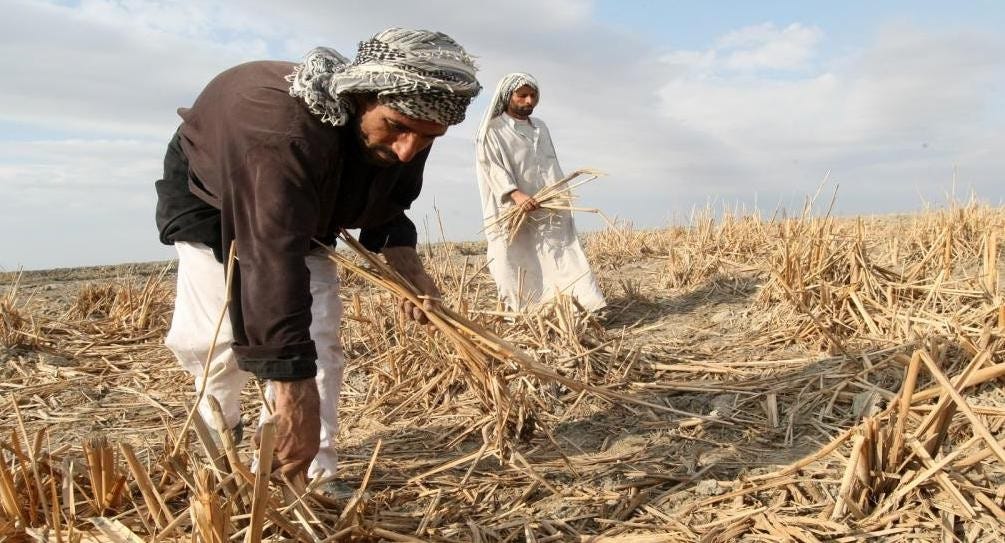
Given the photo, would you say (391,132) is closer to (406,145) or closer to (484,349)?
(406,145)

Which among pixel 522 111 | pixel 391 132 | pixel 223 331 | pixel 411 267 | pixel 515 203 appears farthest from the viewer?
pixel 522 111

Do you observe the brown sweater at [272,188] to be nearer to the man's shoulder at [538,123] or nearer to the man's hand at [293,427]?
the man's hand at [293,427]

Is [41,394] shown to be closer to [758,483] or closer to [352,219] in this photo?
[352,219]

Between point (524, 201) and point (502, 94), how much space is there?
805 mm

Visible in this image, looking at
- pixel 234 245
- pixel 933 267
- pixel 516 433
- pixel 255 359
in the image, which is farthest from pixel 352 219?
pixel 933 267

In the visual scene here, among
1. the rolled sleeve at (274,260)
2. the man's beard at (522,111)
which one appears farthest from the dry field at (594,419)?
the man's beard at (522,111)

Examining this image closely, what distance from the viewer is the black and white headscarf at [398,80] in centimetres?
168

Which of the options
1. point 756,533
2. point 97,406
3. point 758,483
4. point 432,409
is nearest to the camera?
point 756,533

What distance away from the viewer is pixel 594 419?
2.91 metres

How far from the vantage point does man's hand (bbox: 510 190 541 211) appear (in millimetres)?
4645

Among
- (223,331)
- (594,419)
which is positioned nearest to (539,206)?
(594,419)

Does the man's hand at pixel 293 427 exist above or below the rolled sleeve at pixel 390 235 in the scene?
below

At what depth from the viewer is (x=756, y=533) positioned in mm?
1789

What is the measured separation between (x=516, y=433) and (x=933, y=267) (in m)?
2.75
